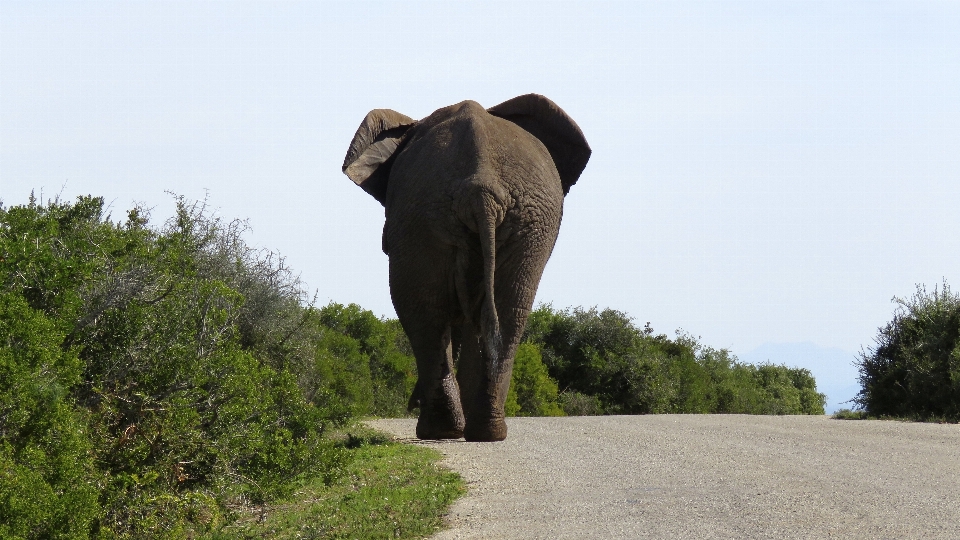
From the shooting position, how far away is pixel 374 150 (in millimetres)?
12336

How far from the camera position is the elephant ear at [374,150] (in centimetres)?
1212

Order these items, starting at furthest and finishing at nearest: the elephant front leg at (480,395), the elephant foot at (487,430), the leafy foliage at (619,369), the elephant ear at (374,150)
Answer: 1. the leafy foliage at (619,369)
2. the elephant ear at (374,150)
3. the elephant foot at (487,430)
4. the elephant front leg at (480,395)

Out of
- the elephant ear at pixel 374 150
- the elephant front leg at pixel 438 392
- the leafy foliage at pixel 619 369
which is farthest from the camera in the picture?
the leafy foliage at pixel 619 369

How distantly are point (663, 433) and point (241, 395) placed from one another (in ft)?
18.7

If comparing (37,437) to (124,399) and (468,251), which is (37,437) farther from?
(468,251)

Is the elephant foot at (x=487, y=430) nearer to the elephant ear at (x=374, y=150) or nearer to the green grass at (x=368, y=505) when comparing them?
the green grass at (x=368, y=505)

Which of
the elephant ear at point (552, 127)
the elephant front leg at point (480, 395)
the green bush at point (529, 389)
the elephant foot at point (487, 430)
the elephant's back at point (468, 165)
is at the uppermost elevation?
the elephant ear at point (552, 127)

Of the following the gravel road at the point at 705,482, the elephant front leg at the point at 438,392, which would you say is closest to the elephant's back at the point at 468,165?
the elephant front leg at the point at 438,392

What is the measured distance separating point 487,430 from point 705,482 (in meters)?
3.13

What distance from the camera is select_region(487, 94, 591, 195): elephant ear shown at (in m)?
13.1

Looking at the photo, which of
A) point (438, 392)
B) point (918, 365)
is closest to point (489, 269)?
point (438, 392)

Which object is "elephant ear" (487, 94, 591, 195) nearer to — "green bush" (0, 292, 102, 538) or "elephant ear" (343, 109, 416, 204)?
"elephant ear" (343, 109, 416, 204)

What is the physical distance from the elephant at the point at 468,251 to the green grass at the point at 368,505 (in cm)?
130

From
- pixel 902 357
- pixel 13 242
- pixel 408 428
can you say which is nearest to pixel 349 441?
pixel 408 428
